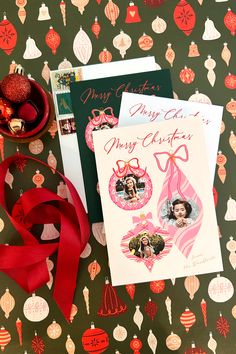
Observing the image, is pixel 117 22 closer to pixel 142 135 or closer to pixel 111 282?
pixel 142 135

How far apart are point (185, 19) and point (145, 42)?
0.28ft

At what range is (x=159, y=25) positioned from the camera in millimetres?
713

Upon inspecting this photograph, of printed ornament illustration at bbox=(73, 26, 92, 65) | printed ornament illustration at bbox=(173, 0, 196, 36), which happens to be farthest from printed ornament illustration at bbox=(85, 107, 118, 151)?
printed ornament illustration at bbox=(173, 0, 196, 36)

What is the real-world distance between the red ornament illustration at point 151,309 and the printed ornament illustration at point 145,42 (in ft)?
1.49

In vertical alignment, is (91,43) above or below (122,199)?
above

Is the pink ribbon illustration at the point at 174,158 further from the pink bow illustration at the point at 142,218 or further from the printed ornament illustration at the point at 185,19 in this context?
the printed ornament illustration at the point at 185,19

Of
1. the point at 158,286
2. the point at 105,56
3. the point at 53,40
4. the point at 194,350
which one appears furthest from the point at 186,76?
the point at 194,350

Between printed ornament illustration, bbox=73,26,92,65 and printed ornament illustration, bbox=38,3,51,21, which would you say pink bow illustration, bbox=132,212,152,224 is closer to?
printed ornament illustration, bbox=73,26,92,65

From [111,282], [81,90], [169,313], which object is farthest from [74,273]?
[81,90]

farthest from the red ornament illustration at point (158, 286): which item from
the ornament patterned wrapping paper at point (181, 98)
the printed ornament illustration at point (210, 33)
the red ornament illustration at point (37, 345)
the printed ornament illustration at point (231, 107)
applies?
the printed ornament illustration at point (210, 33)

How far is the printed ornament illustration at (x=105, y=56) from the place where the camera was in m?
0.71

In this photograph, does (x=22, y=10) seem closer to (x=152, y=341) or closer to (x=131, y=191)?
(x=131, y=191)

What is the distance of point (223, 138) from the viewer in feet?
2.26

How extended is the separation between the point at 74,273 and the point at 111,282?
66mm
